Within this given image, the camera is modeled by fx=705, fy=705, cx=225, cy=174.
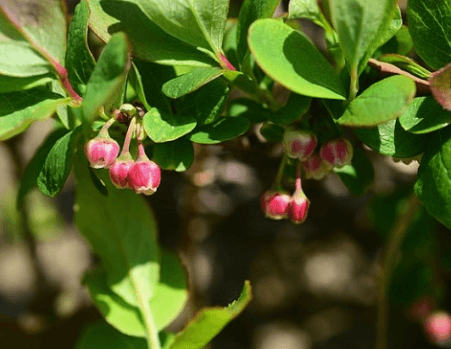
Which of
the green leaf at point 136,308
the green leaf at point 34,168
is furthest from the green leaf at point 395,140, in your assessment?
the green leaf at point 136,308

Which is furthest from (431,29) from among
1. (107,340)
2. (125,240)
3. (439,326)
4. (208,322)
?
(439,326)

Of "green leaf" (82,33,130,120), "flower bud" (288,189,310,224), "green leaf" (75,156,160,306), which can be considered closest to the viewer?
"green leaf" (82,33,130,120)

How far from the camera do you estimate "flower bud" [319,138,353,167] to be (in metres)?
0.71

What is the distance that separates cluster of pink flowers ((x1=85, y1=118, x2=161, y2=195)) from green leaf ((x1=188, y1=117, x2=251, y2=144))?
53 millimetres

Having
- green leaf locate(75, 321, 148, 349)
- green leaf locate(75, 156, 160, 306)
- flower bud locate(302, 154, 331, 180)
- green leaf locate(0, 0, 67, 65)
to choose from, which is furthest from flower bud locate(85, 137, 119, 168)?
green leaf locate(75, 321, 148, 349)

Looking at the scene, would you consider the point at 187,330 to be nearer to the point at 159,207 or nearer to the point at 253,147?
the point at 253,147

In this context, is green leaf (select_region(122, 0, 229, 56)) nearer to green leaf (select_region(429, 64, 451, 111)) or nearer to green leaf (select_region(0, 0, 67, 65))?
→ green leaf (select_region(0, 0, 67, 65))

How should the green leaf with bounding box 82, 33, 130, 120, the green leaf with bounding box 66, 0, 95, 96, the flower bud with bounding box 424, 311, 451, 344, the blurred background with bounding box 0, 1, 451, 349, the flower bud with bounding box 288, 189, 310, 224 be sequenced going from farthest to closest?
the blurred background with bounding box 0, 1, 451, 349, the flower bud with bounding box 424, 311, 451, 344, the flower bud with bounding box 288, 189, 310, 224, the green leaf with bounding box 66, 0, 95, 96, the green leaf with bounding box 82, 33, 130, 120

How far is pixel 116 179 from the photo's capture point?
689mm

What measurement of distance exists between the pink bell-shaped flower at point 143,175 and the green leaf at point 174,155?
0.03 metres

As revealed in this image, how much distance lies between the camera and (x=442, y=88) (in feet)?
2.01

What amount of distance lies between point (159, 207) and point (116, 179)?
986 millimetres

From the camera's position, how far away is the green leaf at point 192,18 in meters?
0.64

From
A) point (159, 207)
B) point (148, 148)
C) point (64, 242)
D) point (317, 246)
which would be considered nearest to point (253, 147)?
point (148, 148)
